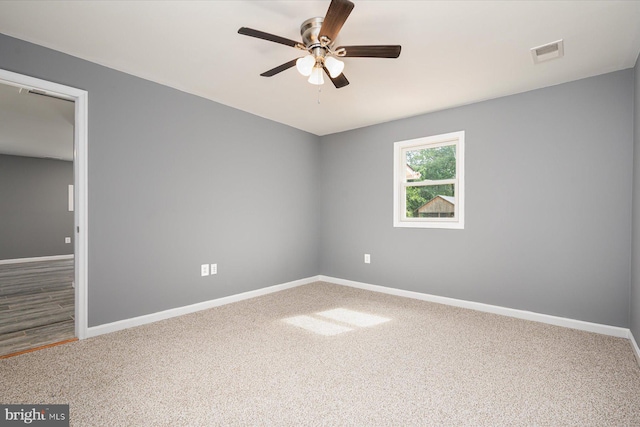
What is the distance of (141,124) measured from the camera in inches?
116

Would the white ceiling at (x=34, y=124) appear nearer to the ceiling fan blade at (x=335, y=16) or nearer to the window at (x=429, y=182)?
the ceiling fan blade at (x=335, y=16)

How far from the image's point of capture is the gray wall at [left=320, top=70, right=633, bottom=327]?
272 cm

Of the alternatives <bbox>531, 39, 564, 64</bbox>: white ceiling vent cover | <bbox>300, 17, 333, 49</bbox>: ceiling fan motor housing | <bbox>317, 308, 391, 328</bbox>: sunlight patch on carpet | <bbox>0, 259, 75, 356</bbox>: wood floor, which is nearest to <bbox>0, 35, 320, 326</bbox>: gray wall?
<bbox>0, 259, 75, 356</bbox>: wood floor

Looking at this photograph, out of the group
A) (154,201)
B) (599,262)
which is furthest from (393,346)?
(154,201)

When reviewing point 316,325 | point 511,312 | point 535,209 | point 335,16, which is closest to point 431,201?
point 535,209

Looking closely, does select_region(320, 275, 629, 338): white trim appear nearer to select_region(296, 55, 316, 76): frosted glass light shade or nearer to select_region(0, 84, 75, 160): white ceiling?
select_region(296, 55, 316, 76): frosted glass light shade

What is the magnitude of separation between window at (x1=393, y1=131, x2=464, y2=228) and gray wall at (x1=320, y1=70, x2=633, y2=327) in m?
0.09

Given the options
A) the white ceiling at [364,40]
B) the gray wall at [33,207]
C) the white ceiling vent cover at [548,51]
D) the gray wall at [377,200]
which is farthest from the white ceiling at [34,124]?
the white ceiling vent cover at [548,51]

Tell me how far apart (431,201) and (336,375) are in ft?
8.49

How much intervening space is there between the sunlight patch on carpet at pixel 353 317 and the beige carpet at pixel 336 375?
57 mm

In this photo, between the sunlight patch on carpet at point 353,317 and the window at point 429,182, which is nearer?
the sunlight patch on carpet at point 353,317

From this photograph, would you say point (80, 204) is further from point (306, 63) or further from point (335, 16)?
point (335, 16)

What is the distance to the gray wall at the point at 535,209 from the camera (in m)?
2.72

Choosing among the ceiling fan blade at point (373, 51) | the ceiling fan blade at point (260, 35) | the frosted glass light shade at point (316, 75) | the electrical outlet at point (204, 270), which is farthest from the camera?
the electrical outlet at point (204, 270)
